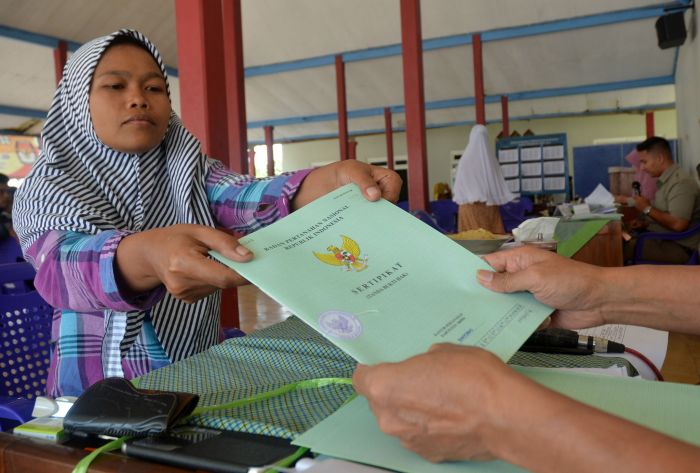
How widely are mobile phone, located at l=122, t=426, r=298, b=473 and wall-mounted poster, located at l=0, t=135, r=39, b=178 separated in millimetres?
14111

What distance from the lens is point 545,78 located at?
12141 mm

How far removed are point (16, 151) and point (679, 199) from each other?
13398mm

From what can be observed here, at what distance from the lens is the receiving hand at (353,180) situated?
1072 millimetres

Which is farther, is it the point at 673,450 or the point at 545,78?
the point at 545,78

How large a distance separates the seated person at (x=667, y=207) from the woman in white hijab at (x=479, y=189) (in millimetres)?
1202

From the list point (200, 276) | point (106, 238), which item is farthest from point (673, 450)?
point (106, 238)

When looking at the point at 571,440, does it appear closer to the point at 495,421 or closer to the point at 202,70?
the point at 495,421

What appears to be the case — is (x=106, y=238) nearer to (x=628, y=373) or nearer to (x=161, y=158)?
(x=161, y=158)

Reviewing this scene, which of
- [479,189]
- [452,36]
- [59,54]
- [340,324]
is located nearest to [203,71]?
[340,324]

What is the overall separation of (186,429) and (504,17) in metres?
9.04

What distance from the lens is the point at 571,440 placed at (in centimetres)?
47

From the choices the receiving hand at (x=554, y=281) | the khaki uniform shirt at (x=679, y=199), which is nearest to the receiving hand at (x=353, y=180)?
the receiving hand at (x=554, y=281)

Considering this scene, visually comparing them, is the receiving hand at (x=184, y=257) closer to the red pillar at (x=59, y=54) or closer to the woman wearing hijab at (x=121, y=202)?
the woman wearing hijab at (x=121, y=202)

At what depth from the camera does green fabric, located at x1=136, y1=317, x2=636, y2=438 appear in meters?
0.69
